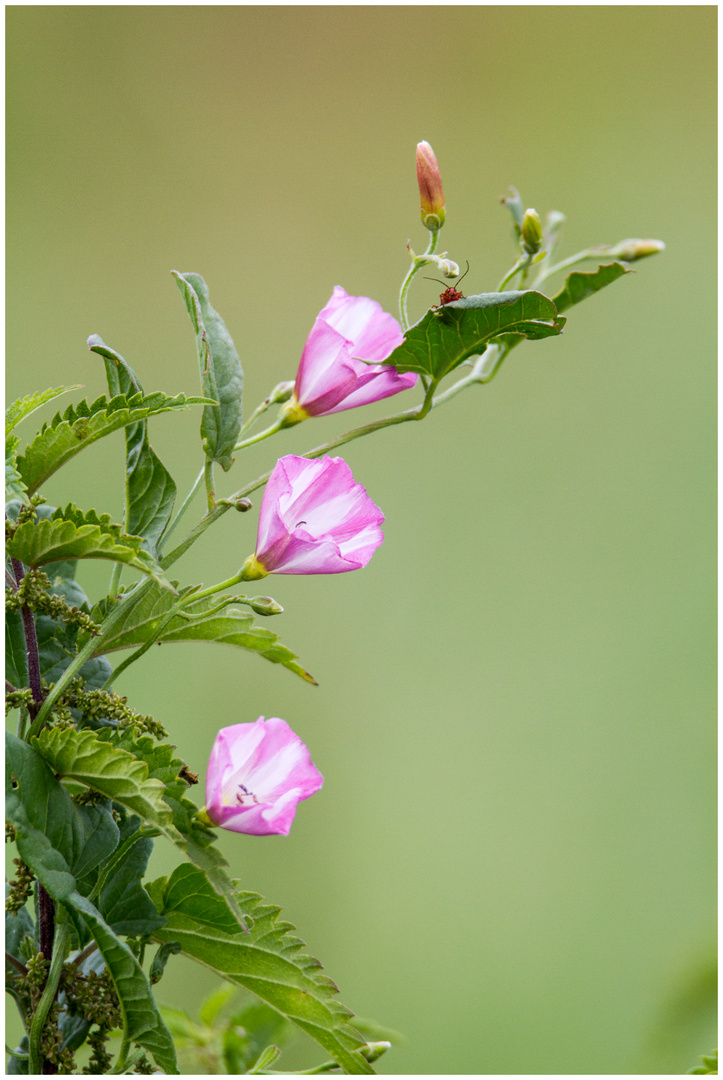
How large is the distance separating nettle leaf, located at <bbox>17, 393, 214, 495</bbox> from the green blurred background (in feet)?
3.49

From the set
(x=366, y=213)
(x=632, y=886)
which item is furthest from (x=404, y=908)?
(x=366, y=213)

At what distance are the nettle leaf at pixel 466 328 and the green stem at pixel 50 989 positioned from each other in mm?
153

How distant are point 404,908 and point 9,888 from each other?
3.98ft

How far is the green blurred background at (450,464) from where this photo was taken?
51.8 inches

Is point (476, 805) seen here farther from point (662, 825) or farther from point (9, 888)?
point (9, 888)

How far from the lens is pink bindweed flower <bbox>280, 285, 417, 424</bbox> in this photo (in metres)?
0.24

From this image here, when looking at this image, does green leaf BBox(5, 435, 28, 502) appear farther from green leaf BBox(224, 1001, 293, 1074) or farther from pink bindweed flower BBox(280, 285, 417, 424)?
green leaf BBox(224, 1001, 293, 1074)

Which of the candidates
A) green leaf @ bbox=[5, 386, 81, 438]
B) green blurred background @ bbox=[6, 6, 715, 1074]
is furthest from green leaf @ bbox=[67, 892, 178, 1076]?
green blurred background @ bbox=[6, 6, 715, 1074]

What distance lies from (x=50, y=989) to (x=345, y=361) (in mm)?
163

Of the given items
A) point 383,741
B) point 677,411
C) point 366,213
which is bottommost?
point 383,741

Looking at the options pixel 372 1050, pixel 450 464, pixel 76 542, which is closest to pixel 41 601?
pixel 76 542

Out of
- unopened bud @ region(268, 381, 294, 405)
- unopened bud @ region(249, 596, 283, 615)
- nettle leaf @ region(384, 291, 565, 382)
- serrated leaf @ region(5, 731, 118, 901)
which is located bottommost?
serrated leaf @ region(5, 731, 118, 901)

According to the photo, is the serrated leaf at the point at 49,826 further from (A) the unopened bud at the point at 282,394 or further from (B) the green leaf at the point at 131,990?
(A) the unopened bud at the point at 282,394

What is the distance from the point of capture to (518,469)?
152cm
